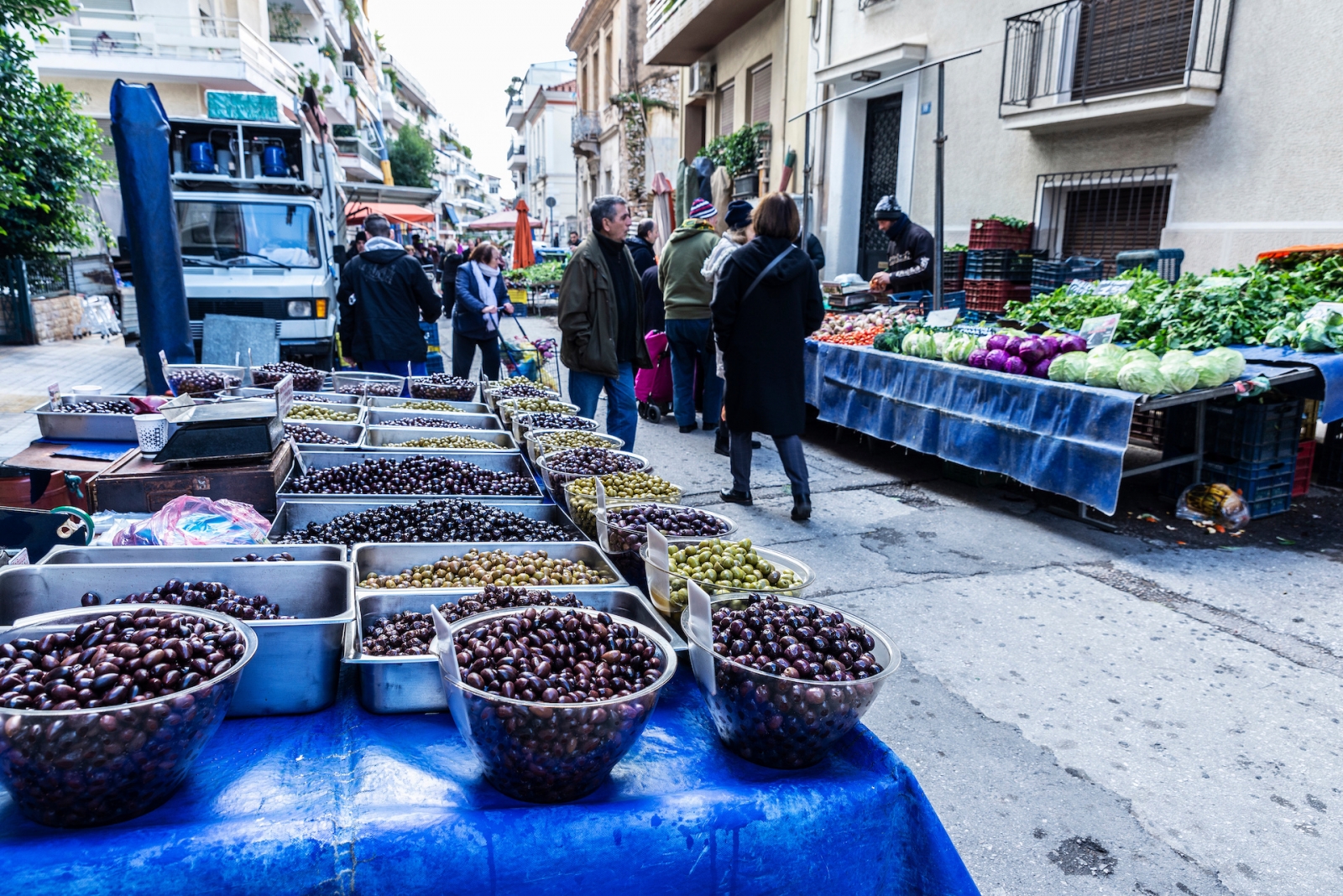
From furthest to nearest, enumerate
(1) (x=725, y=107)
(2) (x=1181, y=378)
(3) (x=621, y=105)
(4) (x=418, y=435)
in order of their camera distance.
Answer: (3) (x=621, y=105) → (1) (x=725, y=107) → (2) (x=1181, y=378) → (4) (x=418, y=435)

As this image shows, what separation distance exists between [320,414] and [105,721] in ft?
12.3

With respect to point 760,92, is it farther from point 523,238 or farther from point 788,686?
point 788,686

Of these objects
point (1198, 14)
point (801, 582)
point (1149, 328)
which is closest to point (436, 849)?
point (801, 582)

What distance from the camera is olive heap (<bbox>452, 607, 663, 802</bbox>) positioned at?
4.86ft

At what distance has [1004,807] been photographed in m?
2.88

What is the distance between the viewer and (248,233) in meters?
9.38

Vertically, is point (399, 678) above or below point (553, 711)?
below

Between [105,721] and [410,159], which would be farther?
[410,159]

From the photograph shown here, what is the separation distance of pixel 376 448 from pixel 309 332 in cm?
577

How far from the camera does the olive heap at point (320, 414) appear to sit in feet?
15.5

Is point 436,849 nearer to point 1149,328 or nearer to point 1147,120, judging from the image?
point 1149,328

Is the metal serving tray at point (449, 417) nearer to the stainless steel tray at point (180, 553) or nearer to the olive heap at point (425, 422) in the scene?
the olive heap at point (425, 422)

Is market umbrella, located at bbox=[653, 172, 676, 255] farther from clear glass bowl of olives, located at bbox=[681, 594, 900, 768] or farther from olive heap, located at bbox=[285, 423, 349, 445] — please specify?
clear glass bowl of olives, located at bbox=[681, 594, 900, 768]

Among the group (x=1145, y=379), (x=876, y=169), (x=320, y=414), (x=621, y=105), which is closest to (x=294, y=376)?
(x=320, y=414)
